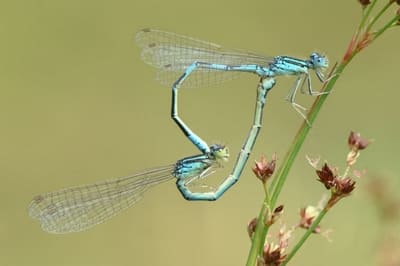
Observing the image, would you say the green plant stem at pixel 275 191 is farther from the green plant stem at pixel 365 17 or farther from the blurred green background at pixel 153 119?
the blurred green background at pixel 153 119

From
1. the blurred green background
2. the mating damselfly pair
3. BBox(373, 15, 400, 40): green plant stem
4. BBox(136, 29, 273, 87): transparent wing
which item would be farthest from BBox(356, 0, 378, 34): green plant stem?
the blurred green background

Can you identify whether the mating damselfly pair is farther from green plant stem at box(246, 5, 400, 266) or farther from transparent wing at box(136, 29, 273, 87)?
green plant stem at box(246, 5, 400, 266)

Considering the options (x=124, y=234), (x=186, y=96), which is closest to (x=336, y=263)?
(x=124, y=234)

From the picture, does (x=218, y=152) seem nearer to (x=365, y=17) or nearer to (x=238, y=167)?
(x=238, y=167)

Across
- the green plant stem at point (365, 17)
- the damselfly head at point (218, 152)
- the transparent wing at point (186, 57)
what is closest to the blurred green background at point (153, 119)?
the transparent wing at point (186, 57)

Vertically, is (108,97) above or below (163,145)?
above

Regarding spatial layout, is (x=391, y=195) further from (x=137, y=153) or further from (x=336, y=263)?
(x=137, y=153)

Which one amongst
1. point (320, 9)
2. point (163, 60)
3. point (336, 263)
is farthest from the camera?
point (320, 9)

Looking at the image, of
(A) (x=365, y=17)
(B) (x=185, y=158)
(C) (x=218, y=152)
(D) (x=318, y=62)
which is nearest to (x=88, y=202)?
(B) (x=185, y=158)
